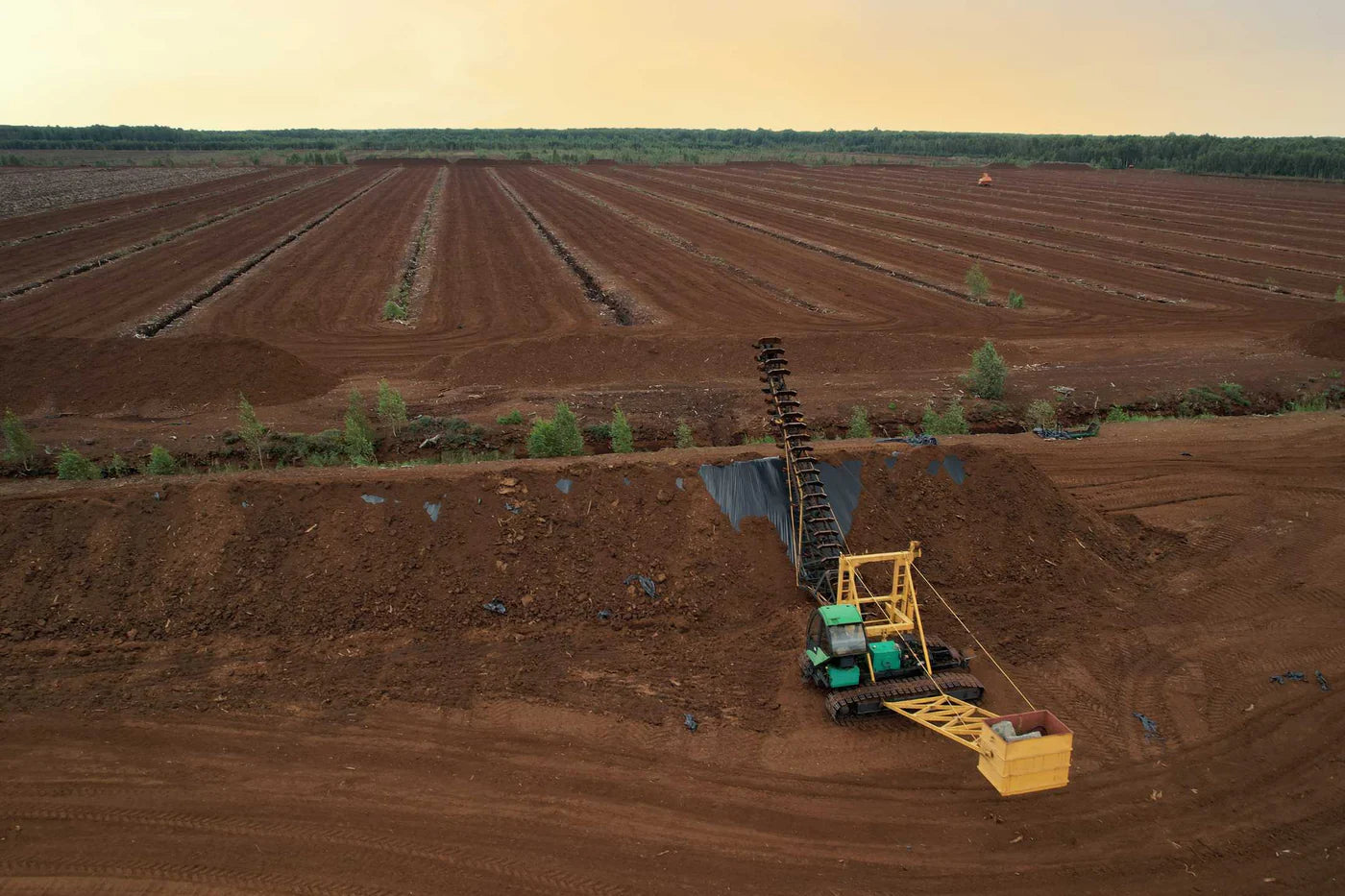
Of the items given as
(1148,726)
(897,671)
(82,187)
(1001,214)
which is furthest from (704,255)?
(82,187)

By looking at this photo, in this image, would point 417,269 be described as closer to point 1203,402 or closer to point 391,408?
point 391,408

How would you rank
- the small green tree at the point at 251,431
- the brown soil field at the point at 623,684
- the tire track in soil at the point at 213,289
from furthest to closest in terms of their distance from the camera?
the tire track in soil at the point at 213,289
the small green tree at the point at 251,431
the brown soil field at the point at 623,684

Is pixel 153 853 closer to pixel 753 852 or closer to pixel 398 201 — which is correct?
pixel 753 852

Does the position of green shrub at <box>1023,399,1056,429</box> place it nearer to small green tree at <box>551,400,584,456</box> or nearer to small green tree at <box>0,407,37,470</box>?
small green tree at <box>551,400,584,456</box>

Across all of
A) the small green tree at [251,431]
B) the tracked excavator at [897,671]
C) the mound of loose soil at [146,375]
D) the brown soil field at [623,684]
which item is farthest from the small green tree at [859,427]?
the mound of loose soil at [146,375]

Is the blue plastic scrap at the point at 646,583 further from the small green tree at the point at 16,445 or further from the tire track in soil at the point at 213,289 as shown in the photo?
the tire track in soil at the point at 213,289
